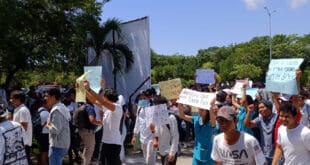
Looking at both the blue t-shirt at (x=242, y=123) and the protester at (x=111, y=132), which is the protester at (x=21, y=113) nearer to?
the protester at (x=111, y=132)

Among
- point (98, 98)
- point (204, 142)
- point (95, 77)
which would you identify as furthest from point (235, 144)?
point (95, 77)

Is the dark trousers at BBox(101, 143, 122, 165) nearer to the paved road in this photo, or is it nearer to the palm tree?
the paved road

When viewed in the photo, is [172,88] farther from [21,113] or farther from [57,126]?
[21,113]

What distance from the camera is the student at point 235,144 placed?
423 centimetres

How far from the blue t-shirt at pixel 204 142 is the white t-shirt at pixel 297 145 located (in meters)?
1.10

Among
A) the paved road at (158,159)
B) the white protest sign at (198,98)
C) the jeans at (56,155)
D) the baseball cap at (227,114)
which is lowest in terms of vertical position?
the paved road at (158,159)

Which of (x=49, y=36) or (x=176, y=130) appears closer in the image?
(x=176, y=130)

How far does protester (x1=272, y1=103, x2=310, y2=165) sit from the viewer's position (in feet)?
16.0

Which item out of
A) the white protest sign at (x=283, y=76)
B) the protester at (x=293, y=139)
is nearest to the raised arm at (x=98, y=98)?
the white protest sign at (x=283, y=76)

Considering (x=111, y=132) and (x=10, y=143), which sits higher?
(x=10, y=143)

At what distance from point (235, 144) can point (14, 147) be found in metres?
2.12

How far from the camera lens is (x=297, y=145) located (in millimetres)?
4898

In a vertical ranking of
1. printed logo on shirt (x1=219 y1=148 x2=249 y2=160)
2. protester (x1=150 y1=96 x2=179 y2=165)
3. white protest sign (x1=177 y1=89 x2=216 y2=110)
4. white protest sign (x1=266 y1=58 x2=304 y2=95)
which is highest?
white protest sign (x1=266 y1=58 x2=304 y2=95)

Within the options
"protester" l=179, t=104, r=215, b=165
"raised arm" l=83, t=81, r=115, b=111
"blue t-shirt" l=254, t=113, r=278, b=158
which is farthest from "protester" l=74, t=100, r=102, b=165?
"blue t-shirt" l=254, t=113, r=278, b=158
